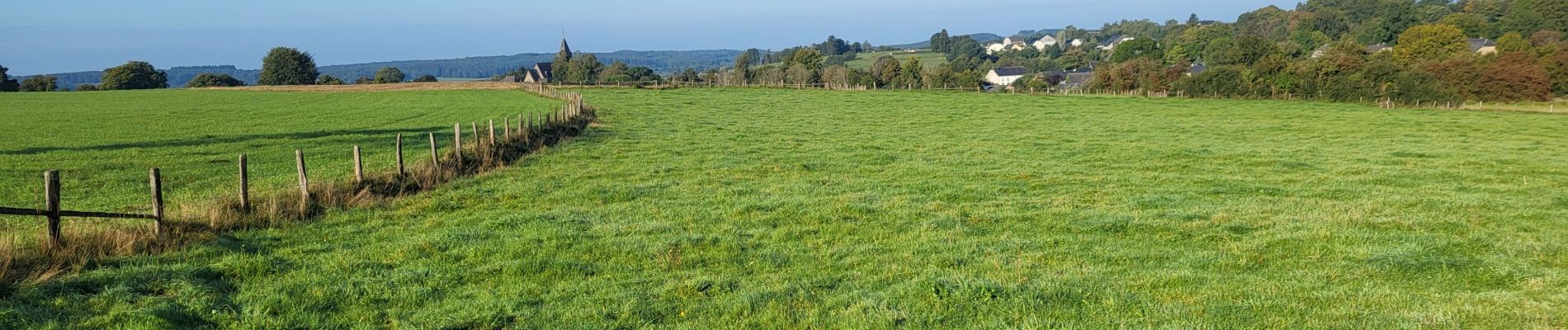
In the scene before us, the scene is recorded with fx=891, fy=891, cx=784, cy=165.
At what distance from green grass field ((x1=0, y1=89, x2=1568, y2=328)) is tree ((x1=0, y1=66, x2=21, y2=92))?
105000 millimetres

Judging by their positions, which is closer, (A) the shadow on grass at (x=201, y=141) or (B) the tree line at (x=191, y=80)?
(A) the shadow on grass at (x=201, y=141)

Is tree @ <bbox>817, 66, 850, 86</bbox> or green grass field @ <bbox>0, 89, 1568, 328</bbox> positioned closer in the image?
green grass field @ <bbox>0, 89, 1568, 328</bbox>

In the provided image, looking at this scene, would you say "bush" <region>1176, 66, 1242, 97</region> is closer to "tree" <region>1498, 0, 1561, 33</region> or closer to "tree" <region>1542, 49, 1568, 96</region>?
"tree" <region>1542, 49, 1568, 96</region>

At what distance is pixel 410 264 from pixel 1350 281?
937cm

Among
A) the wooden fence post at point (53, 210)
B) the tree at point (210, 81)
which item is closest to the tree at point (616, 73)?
the tree at point (210, 81)

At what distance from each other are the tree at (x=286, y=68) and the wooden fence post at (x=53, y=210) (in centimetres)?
12676

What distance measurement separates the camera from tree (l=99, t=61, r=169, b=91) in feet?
346

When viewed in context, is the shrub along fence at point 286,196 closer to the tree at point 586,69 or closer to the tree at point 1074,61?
the tree at point 586,69

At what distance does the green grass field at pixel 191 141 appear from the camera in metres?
16.4

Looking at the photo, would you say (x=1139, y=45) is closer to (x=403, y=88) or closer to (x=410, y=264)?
(x=403, y=88)

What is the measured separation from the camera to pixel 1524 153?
2486 centimetres

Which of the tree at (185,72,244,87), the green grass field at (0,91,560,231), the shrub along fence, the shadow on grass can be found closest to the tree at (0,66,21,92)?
the tree at (185,72,244,87)

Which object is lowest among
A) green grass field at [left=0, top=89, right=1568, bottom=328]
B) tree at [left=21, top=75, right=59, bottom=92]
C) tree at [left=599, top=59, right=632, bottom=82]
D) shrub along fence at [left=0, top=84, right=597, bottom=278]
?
green grass field at [left=0, top=89, right=1568, bottom=328]

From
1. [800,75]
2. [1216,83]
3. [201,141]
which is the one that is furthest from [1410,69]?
[800,75]
